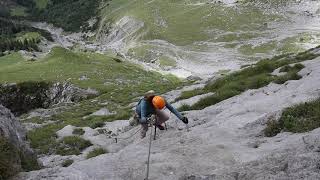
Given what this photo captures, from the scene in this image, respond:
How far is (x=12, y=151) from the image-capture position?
787 inches

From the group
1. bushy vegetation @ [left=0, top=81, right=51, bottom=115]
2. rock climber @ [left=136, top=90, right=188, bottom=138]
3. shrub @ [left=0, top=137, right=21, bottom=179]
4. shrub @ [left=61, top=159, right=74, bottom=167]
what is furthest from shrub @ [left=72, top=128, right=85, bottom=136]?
bushy vegetation @ [left=0, top=81, right=51, bottom=115]

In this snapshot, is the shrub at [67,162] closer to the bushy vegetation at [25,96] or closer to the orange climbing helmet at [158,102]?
the orange climbing helmet at [158,102]

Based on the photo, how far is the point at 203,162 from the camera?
18109mm

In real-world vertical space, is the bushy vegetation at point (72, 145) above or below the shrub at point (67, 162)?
below

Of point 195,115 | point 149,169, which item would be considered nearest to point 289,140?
point 149,169

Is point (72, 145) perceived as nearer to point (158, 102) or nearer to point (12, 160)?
point (158, 102)

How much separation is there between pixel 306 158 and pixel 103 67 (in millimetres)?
97294

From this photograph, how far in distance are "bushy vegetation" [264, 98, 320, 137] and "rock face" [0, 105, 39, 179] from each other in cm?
1092

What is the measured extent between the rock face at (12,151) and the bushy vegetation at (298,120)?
10922mm

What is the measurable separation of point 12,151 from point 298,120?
12.4 m

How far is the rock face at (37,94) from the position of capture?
3287 inches

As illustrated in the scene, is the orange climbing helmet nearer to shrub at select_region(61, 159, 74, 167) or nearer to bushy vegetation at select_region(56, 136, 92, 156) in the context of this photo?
shrub at select_region(61, 159, 74, 167)

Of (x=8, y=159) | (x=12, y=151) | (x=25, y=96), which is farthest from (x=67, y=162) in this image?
(x=25, y=96)

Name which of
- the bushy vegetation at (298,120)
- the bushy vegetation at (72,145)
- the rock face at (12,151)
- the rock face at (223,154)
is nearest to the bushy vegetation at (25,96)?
the bushy vegetation at (72,145)
